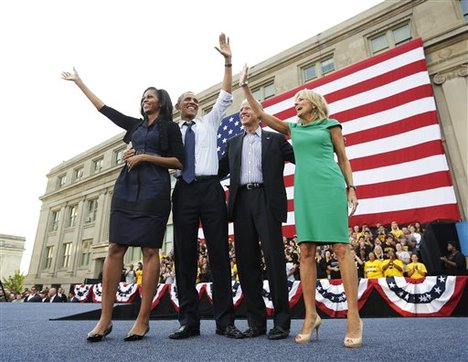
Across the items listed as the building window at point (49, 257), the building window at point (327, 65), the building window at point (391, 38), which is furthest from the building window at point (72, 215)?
the building window at point (391, 38)

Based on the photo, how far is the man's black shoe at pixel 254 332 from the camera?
1933mm

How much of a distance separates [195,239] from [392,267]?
4.81m

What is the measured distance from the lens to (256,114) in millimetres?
2316

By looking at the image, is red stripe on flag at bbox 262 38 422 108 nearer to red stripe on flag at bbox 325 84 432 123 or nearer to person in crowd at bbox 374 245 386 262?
red stripe on flag at bbox 325 84 432 123

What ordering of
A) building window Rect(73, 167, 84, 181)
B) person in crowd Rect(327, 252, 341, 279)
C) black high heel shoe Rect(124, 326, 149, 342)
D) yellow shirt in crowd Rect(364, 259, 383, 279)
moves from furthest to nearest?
building window Rect(73, 167, 84, 181) → person in crowd Rect(327, 252, 341, 279) → yellow shirt in crowd Rect(364, 259, 383, 279) → black high heel shoe Rect(124, 326, 149, 342)

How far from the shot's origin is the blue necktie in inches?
87.5

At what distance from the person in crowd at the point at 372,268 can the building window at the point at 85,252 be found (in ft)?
62.7

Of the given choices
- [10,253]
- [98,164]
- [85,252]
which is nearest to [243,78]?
[85,252]

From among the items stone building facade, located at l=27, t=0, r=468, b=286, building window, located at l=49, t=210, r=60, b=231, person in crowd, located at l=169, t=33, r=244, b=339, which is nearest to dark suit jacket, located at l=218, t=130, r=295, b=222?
person in crowd, located at l=169, t=33, r=244, b=339

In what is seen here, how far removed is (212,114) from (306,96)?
0.82 m

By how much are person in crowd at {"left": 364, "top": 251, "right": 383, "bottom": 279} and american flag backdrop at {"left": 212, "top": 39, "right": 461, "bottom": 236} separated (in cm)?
239

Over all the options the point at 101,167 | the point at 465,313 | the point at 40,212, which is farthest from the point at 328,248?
the point at 40,212

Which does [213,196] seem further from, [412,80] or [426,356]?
[412,80]

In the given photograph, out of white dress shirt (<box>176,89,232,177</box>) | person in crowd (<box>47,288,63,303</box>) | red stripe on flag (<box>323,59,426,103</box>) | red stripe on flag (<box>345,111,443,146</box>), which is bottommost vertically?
person in crowd (<box>47,288,63,303</box>)
